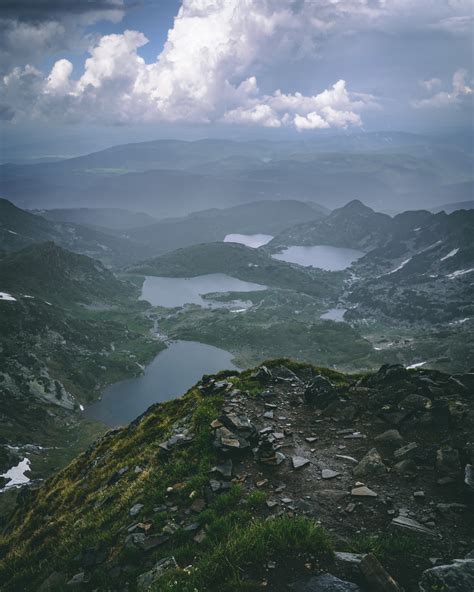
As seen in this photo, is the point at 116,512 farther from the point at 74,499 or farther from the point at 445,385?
the point at 445,385

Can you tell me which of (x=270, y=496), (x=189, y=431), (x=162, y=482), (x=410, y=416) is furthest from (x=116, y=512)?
(x=410, y=416)

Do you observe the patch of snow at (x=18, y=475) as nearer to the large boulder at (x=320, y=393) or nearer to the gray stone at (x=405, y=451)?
the large boulder at (x=320, y=393)

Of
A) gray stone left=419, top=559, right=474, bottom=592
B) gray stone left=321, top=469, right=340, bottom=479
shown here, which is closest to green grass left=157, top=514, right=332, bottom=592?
gray stone left=419, top=559, right=474, bottom=592

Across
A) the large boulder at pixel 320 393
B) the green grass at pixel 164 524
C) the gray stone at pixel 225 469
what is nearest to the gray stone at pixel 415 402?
the large boulder at pixel 320 393

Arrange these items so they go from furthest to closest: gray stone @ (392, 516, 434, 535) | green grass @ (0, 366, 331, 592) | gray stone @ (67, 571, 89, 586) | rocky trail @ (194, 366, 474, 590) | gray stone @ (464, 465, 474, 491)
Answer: gray stone @ (464, 465, 474, 491), gray stone @ (67, 571, 89, 586), rocky trail @ (194, 366, 474, 590), gray stone @ (392, 516, 434, 535), green grass @ (0, 366, 331, 592)

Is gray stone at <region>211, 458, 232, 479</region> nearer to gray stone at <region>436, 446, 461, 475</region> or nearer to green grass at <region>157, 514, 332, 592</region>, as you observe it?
green grass at <region>157, 514, 332, 592</region>

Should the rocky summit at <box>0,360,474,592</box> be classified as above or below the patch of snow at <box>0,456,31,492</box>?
above

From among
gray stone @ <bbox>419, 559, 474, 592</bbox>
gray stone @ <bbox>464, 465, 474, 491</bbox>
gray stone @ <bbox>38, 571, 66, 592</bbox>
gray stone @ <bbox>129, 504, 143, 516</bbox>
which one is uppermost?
gray stone @ <bbox>419, 559, 474, 592</bbox>
